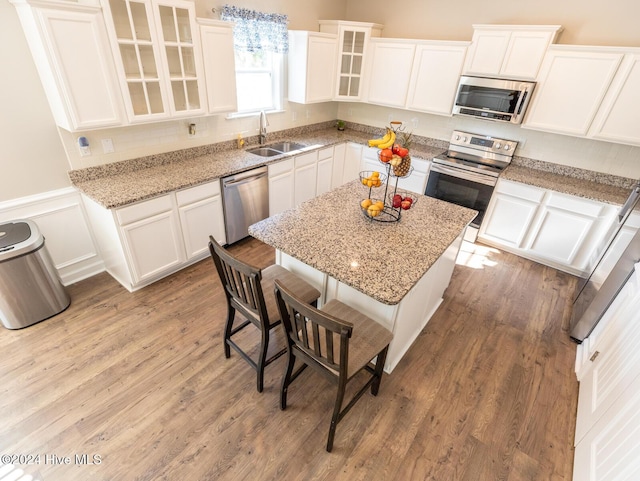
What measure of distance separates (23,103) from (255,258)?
7.11 feet

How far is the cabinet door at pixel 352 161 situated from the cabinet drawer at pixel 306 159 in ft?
2.30

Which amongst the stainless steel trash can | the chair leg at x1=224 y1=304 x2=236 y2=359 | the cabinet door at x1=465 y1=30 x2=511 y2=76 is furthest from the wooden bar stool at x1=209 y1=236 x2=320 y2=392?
the cabinet door at x1=465 y1=30 x2=511 y2=76

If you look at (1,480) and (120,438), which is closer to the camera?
(1,480)

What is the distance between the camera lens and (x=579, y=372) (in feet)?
7.43

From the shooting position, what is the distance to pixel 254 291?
66.4 inches

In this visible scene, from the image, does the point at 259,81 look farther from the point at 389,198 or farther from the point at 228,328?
the point at 228,328

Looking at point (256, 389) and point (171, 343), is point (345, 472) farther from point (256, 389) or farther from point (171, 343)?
point (171, 343)

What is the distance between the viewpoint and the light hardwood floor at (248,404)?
171 cm

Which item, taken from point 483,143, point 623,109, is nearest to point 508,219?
point 483,143

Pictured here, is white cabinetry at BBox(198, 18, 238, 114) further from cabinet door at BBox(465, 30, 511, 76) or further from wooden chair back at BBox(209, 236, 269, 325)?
cabinet door at BBox(465, 30, 511, 76)

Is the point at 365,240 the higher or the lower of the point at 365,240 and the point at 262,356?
the higher

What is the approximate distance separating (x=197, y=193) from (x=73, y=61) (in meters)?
1.22

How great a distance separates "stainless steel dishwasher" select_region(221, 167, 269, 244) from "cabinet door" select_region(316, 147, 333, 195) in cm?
98

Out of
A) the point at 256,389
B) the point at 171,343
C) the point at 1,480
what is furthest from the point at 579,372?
the point at 1,480
